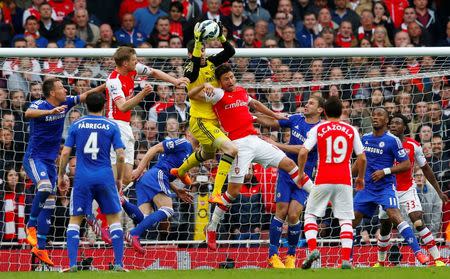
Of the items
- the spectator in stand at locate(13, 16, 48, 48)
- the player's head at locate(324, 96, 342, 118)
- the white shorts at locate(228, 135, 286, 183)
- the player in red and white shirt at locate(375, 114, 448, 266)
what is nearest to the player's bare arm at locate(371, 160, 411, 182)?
the player in red and white shirt at locate(375, 114, 448, 266)

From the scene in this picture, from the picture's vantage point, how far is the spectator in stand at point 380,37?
Result: 23688 mm

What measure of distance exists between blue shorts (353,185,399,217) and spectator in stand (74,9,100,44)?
6724mm

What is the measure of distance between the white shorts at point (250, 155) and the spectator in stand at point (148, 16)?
6.59 m

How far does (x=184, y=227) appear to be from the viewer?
19984 mm

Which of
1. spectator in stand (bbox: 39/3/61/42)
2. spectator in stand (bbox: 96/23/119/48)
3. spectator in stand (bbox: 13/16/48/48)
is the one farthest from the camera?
spectator in stand (bbox: 39/3/61/42)

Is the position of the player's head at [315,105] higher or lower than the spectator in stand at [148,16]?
lower

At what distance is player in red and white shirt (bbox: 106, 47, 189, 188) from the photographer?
17078mm

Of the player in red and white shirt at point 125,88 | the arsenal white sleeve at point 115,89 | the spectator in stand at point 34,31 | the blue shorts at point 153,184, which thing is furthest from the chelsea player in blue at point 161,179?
the spectator in stand at point 34,31

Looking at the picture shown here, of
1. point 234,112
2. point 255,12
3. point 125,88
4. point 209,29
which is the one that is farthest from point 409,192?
point 255,12

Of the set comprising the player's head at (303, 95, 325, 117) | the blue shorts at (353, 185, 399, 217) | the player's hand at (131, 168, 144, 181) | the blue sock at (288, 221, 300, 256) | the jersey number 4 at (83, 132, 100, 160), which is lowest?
the blue sock at (288, 221, 300, 256)

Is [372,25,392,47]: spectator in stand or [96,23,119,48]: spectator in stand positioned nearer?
[96,23,119,48]: spectator in stand

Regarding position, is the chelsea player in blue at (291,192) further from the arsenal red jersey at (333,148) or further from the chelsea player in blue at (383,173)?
the arsenal red jersey at (333,148)

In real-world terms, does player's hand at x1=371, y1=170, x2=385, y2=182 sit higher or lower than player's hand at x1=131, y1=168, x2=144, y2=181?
higher

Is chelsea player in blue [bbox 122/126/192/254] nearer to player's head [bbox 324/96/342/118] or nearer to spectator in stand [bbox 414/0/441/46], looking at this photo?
player's head [bbox 324/96/342/118]
